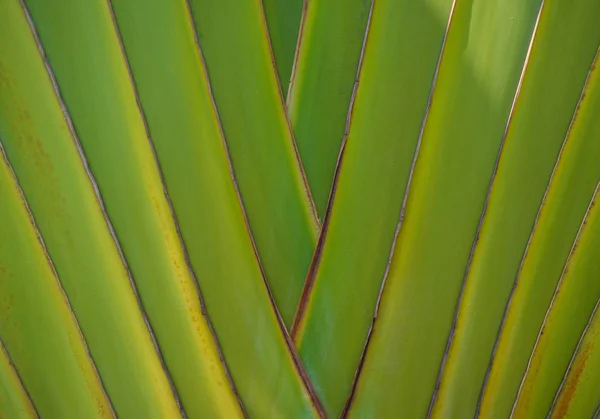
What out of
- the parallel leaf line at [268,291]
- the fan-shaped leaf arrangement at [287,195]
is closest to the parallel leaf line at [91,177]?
the fan-shaped leaf arrangement at [287,195]

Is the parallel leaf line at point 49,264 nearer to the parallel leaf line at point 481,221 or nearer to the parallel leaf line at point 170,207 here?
the parallel leaf line at point 170,207

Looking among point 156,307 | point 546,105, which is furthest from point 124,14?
point 546,105

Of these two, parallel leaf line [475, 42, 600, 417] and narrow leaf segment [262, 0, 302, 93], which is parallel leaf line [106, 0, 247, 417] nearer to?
narrow leaf segment [262, 0, 302, 93]

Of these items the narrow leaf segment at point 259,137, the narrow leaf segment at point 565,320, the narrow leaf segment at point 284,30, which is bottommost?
the narrow leaf segment at point 565,320

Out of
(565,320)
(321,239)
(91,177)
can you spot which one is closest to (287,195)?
(321,239)

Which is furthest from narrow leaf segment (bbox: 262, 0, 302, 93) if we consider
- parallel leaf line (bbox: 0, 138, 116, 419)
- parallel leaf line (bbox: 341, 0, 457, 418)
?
parallel leaf line (bbox: 0, 138, 116, 419)

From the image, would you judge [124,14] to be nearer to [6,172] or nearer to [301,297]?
[6,172]

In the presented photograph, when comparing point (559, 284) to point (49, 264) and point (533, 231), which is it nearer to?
point (533, 231)
